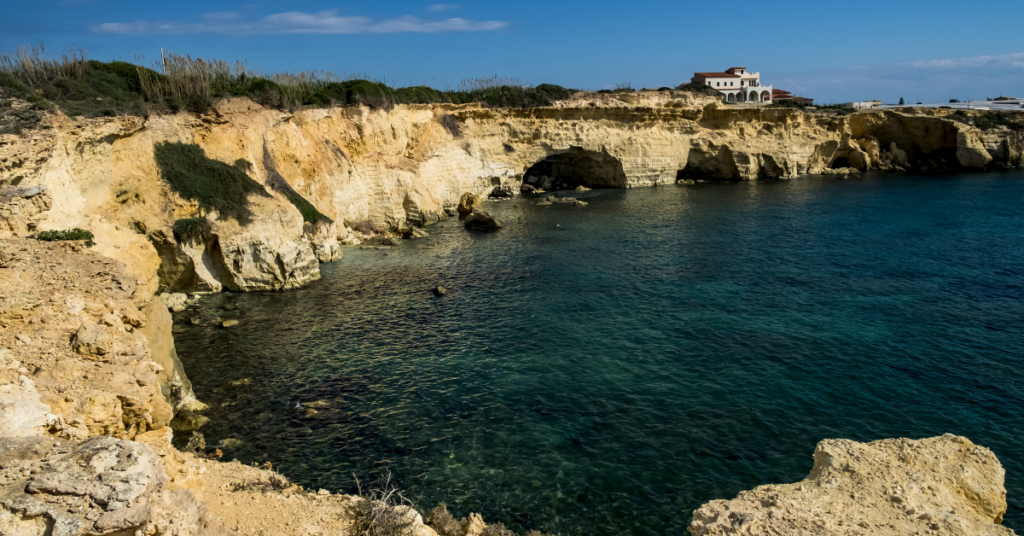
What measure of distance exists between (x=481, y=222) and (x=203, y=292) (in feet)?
68.3

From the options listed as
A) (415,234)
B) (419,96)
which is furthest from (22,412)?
(419,96)

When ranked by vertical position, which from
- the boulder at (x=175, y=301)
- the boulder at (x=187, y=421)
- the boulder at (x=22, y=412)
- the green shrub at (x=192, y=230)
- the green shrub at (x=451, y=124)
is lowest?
the boulder at (x=187, y=421)

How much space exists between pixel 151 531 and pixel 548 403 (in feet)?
37.0

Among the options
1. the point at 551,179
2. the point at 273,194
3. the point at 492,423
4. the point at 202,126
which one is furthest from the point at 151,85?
the point at 551,179

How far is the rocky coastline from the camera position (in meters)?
8.37

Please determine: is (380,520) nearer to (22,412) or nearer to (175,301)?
(22,412)

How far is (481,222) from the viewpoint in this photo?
44.4 m

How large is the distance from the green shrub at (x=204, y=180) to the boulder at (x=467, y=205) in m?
20.3

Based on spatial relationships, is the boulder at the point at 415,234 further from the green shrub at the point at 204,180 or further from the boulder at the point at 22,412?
the boulder at the point at 22,412

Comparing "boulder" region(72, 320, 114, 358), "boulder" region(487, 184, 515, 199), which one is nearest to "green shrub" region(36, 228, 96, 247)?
"boulder" region(72, 320, 114, 358)

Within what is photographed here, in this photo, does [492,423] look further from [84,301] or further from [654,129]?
[654,129]

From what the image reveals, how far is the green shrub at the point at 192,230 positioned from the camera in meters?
26.3

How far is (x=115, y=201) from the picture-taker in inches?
974

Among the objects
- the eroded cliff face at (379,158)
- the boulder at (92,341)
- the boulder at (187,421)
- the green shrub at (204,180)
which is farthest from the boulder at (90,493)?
the green shrub at (204,180)
